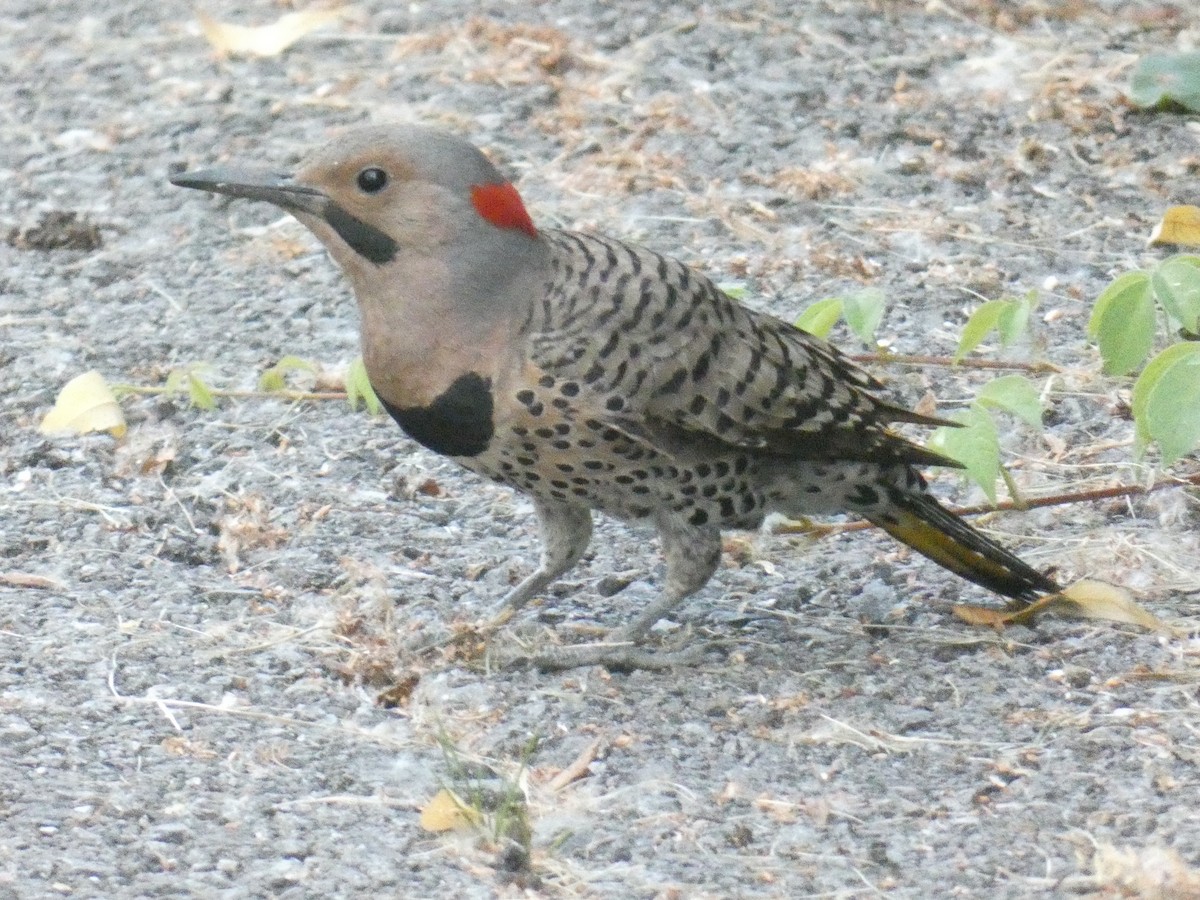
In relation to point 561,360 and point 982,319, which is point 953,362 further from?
point 561,360

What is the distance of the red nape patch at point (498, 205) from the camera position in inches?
166

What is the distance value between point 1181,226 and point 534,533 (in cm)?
205

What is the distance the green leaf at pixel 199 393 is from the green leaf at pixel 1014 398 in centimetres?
222

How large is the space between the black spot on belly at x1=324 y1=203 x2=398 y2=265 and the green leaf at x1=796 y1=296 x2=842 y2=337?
105 cm

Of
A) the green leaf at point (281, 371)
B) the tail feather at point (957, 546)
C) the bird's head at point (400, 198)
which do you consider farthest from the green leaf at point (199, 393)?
the tail feather at point (957, 546)

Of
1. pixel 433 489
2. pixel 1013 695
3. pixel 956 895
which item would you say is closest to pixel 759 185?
pixel 433 489

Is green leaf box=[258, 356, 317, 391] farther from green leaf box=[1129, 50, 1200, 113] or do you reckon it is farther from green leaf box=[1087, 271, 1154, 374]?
green leaf box=[1129, 50, 1200, 113]

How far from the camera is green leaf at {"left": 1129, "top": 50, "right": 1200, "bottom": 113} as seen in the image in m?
6.78

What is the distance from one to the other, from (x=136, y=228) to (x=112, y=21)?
190cm

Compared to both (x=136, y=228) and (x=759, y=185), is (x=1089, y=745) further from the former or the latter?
(x=136, y=228)

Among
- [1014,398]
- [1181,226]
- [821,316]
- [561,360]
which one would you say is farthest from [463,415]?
[1181,226]

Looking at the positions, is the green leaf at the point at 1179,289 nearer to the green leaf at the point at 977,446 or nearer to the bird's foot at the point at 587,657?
the green leaf at the point at 977,446

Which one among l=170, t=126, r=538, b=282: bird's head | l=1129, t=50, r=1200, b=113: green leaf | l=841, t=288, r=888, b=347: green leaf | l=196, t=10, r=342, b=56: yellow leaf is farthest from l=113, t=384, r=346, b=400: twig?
l=1129, t=50, r=1200, b=113: green leaf

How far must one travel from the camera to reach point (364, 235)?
4.20 m
